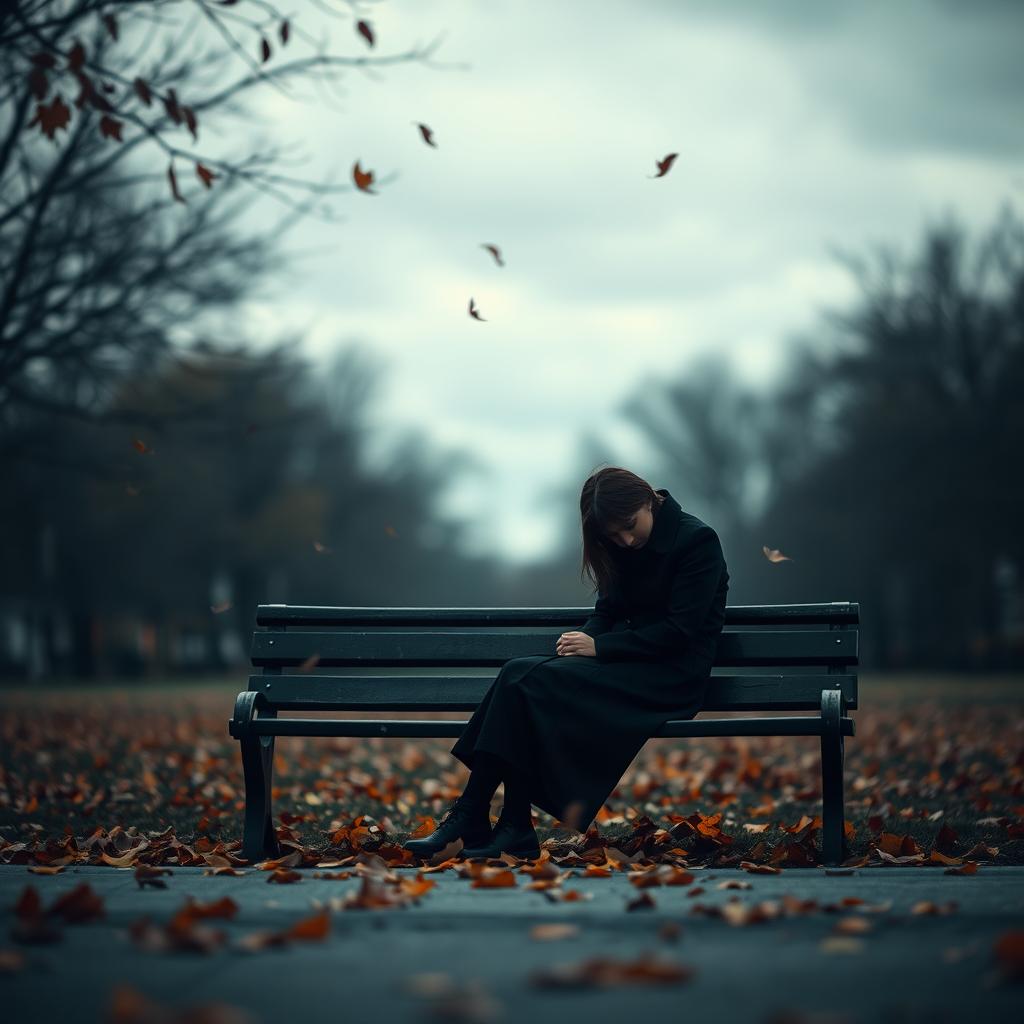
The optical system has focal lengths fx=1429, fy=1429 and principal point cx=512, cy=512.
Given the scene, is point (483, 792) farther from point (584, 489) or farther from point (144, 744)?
point (144, 744)

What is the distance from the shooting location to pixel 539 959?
3246mm

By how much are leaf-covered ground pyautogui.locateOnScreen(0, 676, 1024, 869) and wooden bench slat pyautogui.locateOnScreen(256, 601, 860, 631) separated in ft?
2.59

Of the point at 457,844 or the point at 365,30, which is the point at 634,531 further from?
the point at 365,30

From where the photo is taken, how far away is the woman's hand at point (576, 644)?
521 centimetres

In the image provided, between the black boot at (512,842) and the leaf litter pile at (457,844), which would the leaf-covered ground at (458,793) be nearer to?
the leaf litter pile at (457,844)

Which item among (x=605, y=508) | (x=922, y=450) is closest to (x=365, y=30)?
(x=605, y=508)

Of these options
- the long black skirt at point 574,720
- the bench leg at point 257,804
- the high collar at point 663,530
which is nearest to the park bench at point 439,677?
the bench leg at point 257,804

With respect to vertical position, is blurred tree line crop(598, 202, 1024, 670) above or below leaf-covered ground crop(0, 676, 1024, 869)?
above

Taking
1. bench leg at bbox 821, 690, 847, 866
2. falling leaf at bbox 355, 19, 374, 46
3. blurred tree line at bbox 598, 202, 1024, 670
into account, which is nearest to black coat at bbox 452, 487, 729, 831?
Answer: bench leg at bbox 821, 690, 847, 866

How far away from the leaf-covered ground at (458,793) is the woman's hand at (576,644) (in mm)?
711

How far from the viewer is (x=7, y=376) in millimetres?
11570

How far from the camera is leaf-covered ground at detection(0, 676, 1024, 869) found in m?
5.24

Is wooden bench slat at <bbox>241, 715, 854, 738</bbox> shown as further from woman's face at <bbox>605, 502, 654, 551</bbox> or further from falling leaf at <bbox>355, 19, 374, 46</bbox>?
falling leaf at <bbox>355, 19, 374, 46</bbox>

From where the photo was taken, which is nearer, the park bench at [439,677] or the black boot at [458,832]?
the black boot at [458,832]
